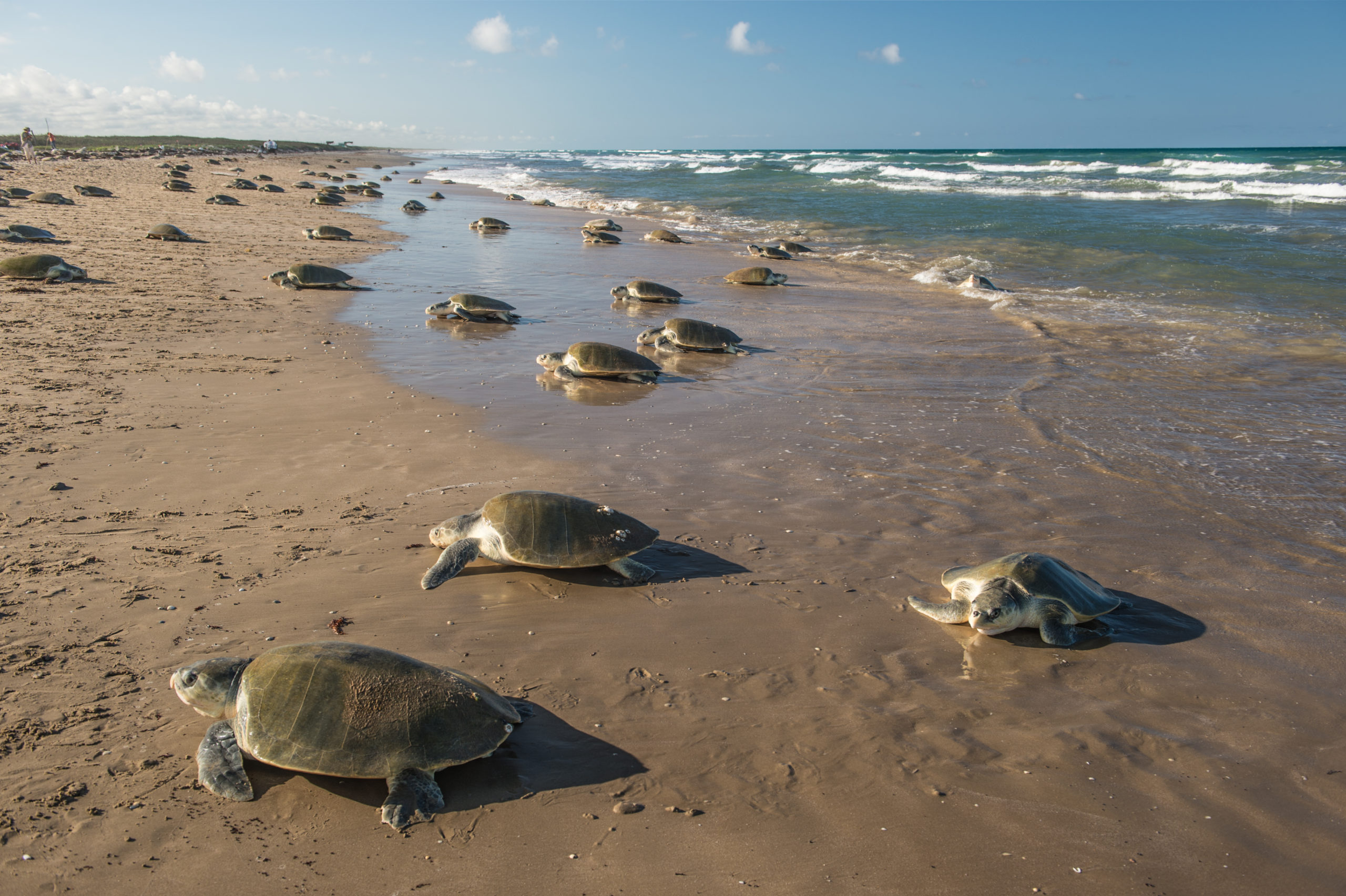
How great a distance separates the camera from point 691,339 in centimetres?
1087

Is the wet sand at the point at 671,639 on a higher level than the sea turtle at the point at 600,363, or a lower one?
lower

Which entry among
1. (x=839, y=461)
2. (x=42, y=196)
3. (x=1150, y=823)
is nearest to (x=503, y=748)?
(x=1150, y=823)

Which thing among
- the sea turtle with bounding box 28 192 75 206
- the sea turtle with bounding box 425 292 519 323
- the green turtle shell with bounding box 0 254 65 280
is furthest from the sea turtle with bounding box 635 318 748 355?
the sea turtle with bounding box 28 192 75 206

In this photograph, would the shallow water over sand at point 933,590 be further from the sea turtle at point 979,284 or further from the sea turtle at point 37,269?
the sea turtle at point 37,269

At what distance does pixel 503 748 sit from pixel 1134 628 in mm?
3547

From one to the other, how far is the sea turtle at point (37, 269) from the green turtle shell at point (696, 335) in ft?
31.6

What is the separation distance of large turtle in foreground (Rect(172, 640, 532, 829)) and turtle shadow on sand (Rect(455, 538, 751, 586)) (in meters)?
1.57

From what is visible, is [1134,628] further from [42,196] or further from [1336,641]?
[42,196]

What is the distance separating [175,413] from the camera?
705 centimetres

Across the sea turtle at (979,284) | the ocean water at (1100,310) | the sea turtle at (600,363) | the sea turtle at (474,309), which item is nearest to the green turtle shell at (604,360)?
the sea turtle at (600,363)

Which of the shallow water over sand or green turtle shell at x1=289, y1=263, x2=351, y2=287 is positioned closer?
the shallow water over sand

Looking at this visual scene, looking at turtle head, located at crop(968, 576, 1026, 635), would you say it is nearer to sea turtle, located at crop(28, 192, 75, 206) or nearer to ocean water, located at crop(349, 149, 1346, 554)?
ocean water, located at crop(349, 149, 1346, 554)

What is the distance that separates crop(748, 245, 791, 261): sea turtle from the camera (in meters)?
19.9

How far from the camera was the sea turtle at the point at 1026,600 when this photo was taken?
425 centimetres
